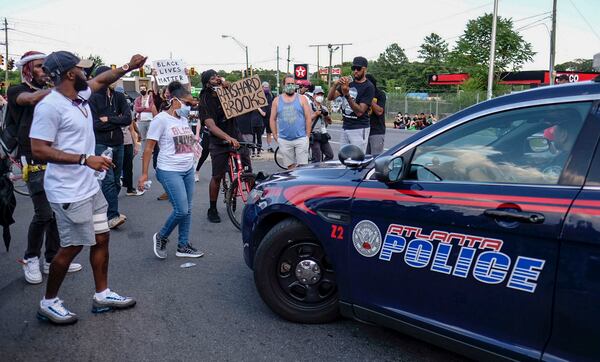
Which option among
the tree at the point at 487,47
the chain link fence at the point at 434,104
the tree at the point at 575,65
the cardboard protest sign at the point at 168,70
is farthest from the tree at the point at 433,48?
the cardboard protest sign at the point at 168,70

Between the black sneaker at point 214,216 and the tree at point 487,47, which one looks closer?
the black sneaker at point 214,216

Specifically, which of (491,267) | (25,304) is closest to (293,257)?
(491,267)

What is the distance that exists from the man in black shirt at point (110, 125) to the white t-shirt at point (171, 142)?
1.52 metres

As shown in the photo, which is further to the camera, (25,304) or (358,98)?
(358,98)

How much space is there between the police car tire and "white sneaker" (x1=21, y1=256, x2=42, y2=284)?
217 centimetres

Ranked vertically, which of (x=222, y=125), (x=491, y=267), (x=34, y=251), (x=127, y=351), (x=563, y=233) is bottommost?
(x=127, y=351)

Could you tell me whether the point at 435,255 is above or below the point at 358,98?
below

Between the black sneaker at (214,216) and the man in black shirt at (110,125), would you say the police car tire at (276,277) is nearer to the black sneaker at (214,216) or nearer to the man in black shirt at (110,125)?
the black sneaker at (214,216)

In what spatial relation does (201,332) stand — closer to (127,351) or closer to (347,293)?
(127,351)

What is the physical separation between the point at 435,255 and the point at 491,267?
1.03ft

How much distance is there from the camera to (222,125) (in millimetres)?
6777

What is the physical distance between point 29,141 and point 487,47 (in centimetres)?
6634

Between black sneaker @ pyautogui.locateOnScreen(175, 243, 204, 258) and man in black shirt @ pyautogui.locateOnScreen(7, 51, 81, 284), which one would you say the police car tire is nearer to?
black sneaker @ pyautogui.locateOnScreen(175, 243, 204, 258)

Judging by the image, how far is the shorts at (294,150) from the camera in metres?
7.30
